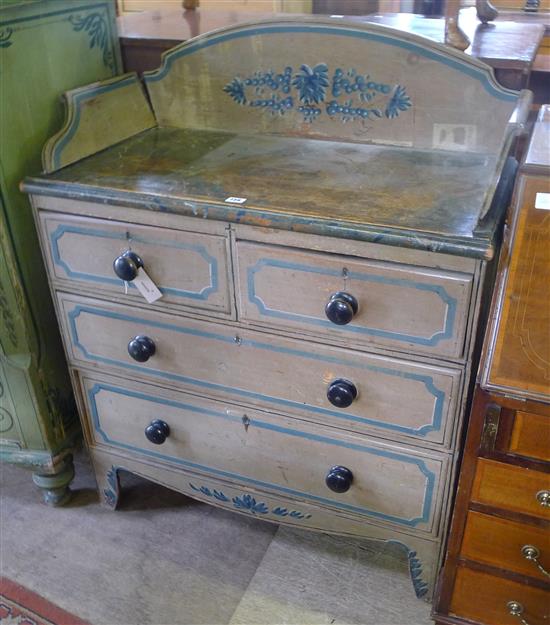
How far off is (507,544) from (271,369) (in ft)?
1.75

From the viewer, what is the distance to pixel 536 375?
40.3 inches

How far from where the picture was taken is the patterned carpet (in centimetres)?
144

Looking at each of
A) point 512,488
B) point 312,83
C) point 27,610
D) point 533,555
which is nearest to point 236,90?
point 312,83

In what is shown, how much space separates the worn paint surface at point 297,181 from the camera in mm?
1126

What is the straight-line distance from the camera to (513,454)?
109 centimetres

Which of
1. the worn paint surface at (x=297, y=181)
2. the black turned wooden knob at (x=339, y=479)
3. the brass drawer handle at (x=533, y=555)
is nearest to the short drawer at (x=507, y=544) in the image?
the brass drawer handle at (x=533, y=555)

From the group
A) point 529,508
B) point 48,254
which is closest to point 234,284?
point 48,254

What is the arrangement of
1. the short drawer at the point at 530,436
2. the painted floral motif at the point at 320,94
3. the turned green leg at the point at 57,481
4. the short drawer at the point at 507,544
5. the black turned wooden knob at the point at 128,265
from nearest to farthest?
1. the short drawer at the point at 530,436
2. the short drawer at the point at 507,544
3. the black turned wooden knob at the point at 128,265
4. the painted floral motif at the point at 320,94
5. the turned green leg at the point at 57,481

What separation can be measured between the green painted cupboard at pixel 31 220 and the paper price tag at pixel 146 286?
0.33m

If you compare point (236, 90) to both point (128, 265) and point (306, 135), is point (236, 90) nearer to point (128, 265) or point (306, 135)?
point (306, 135)

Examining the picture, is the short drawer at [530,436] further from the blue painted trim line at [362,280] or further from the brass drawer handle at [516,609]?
the brass drawer handle at [516,609]

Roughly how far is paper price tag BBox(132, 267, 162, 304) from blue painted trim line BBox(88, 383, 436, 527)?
0.27 metres

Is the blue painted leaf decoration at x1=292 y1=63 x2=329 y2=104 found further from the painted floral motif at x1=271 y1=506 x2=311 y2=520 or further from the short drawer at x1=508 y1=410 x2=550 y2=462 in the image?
the painted floral motif at x1=271 y1=506 x2=311 y2=520

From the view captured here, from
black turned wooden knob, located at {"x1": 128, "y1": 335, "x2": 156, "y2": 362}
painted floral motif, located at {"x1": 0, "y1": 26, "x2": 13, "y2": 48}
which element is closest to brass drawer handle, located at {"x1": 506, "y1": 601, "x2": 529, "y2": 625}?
black turned wooden knob, located at {"x1": 128, "y1": 335, "x2": 156, "y2": 362}
